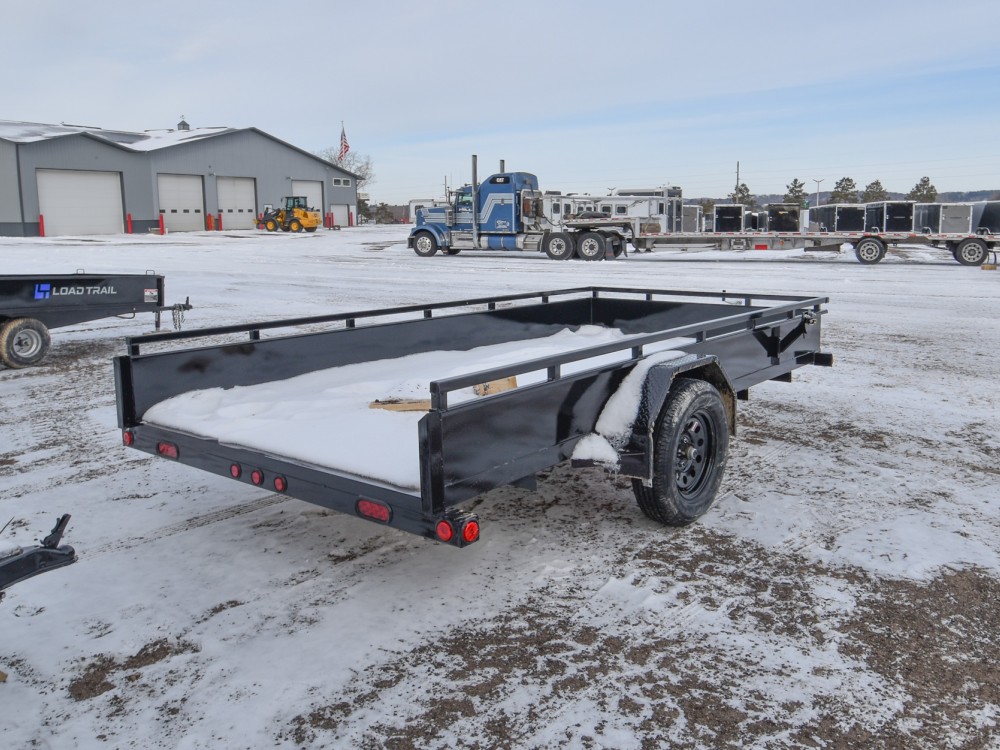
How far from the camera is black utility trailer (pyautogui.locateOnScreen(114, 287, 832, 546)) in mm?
3373

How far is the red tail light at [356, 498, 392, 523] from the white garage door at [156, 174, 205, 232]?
51.7 meters

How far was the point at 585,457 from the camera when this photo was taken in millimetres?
4082

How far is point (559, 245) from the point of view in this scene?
29.9 metres

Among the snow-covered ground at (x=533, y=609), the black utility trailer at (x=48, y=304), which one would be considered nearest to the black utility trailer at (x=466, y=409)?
the snow-covered ground at (x=533, y=609)

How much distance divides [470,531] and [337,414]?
64.5 inches

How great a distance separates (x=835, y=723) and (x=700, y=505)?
1.83 m

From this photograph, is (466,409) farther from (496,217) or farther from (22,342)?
(496,217)

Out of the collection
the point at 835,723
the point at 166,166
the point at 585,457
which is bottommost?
the point at 835,723

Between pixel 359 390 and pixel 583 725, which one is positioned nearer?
pixel 583 725

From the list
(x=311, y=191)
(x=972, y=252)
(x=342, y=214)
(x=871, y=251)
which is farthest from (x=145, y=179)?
(x=972, y=252)

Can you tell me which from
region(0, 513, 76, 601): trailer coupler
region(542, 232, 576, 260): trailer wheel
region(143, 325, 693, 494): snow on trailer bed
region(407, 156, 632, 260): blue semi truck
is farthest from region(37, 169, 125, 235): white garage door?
region(0, 513, 76, 601): trailer coupler

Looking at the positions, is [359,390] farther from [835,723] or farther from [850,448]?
[850,448]

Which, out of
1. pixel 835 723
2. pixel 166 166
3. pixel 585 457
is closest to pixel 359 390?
pixel 585 457

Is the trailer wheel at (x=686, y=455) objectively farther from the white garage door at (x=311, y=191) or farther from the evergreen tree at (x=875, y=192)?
the evergreen tree at (x=875, y=192)
